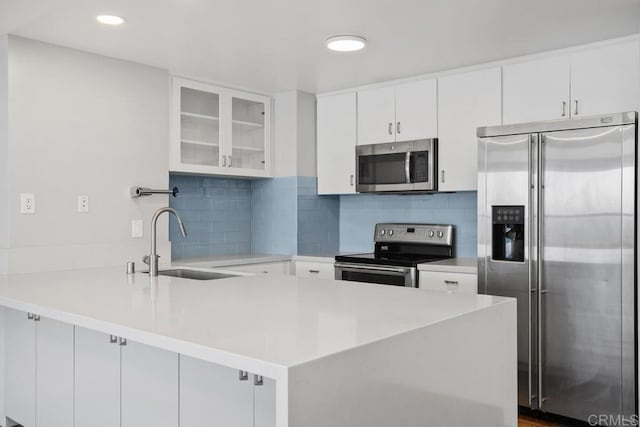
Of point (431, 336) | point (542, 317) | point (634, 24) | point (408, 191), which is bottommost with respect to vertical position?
point (542, 317)

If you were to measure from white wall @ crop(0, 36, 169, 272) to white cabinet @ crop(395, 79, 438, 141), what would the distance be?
1673 mm

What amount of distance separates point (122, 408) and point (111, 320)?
2.01ft

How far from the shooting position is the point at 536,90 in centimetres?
350

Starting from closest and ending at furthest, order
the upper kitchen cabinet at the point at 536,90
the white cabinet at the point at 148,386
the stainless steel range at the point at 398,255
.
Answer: the white cabinet at the point at 148,386 < the upper kitchen cabinet at the point at 536,90 < the stainless steel range at the point at 398,255

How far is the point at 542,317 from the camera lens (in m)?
3.13

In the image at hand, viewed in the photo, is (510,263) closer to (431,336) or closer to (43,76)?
(431,336)

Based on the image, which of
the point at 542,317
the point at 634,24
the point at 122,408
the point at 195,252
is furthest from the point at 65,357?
the point at 634,24

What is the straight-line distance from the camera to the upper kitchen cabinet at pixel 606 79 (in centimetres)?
315

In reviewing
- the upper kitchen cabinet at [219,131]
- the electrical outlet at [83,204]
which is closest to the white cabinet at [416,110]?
the upper kitchen cabinet at [219,131]

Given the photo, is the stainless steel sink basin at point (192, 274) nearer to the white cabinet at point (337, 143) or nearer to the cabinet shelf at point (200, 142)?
the cabinet shelf at point (200, 142)

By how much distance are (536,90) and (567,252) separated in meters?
1.07

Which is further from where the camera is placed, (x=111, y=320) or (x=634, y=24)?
(x=634, y=24)

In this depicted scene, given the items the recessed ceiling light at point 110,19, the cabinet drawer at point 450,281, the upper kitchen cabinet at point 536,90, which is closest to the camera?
the recessed ceiling light at point 110,19

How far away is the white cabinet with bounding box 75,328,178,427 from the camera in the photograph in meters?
2.03
